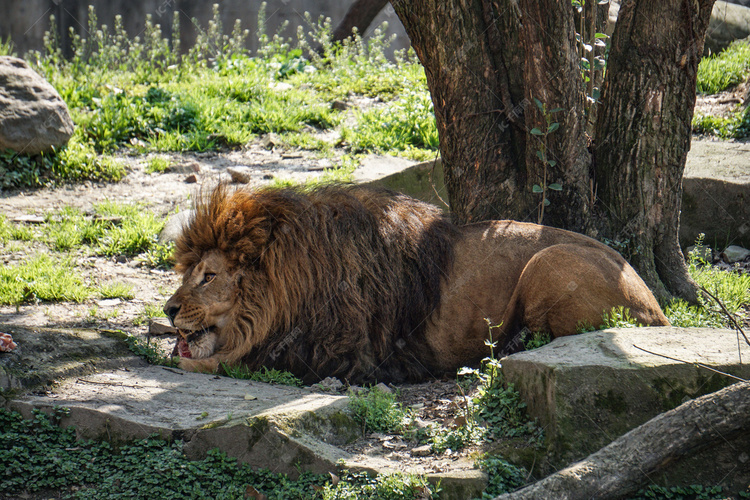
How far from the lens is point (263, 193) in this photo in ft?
14.0

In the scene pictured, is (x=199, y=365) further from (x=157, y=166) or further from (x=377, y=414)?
(x=157, y=166)

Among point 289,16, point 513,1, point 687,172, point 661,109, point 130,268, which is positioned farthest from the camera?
point 289,16

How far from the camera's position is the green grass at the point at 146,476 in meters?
2.70

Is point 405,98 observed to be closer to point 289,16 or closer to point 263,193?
point 263,193

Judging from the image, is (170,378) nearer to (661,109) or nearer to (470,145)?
(470,145)

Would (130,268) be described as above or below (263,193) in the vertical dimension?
below

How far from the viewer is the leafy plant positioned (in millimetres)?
4434

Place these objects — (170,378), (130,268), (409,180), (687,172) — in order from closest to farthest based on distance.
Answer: (170,378), (130,268), (687,172), (409,180)

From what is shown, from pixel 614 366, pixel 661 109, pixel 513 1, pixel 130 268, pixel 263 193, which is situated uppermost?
pixel 513 1

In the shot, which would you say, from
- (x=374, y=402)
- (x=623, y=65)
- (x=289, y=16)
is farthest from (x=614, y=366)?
(x=289, y=16)

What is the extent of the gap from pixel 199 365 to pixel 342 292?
36.8 inches

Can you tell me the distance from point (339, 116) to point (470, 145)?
438 centimetres

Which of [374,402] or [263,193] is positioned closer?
[374,402]

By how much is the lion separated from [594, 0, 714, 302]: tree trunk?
84cm
